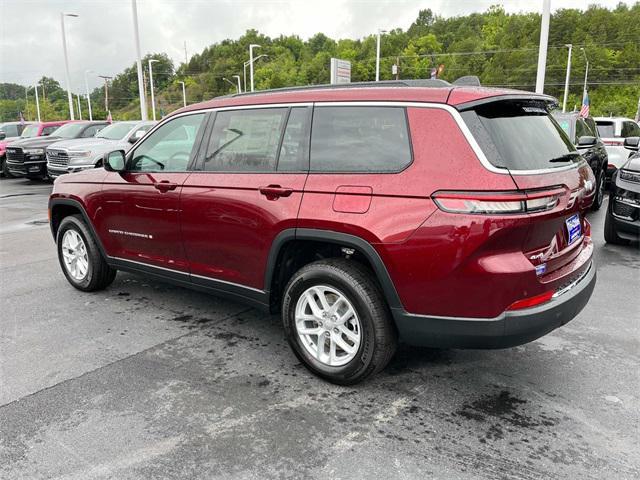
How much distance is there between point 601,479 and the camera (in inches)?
94.3

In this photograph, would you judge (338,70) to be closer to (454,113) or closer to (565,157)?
(565,157)

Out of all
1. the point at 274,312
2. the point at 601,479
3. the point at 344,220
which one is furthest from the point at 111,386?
the point at 601,479

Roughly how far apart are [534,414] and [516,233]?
1098mm

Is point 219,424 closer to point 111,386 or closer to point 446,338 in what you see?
point 111,386

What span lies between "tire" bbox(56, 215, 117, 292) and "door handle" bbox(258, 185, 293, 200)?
2.39 meters

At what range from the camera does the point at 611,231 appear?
6922 mm

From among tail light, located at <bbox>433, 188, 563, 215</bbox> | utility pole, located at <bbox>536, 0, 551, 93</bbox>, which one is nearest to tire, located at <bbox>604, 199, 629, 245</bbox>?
tail light, located at <bbox>433, 188, 563, 215</bbox>

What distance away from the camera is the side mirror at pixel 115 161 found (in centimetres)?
441

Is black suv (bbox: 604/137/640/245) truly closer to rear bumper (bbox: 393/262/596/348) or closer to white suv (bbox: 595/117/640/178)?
rear bumper (bbox: 393/262/596/348)

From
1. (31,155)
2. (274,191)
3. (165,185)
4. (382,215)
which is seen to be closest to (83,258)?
(165,185)

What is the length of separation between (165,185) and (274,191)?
1.18 meters

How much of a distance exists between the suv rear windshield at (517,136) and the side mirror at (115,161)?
2.97 metres

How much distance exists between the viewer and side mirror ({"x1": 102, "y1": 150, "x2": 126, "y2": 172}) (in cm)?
441

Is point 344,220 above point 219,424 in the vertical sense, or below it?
above
